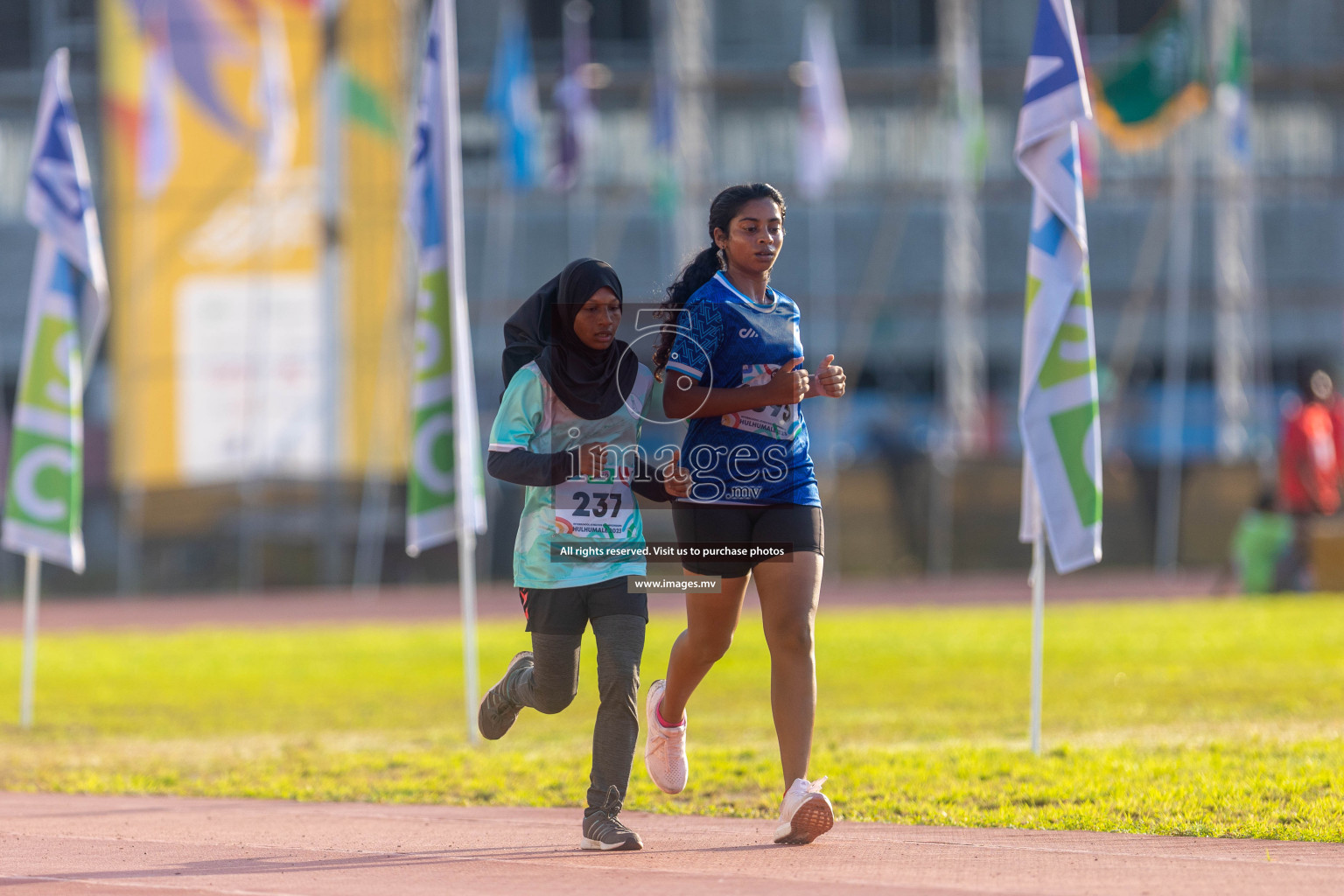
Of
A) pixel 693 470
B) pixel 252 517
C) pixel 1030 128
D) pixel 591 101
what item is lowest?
pixel 252 517

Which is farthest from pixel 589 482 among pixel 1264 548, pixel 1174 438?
pixel 1174 438

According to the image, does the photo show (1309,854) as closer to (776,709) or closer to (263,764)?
(776,709)

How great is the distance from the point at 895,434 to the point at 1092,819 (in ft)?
66.7

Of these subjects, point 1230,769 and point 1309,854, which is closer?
point 1309,854

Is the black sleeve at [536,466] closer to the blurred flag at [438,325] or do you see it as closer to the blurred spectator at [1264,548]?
the blurred flag at [438,325]

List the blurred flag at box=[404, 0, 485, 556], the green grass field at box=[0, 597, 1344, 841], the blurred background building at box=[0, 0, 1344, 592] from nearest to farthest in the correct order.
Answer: the green grass field at box=[0, 597, 1344, 841] → the blurred flag at box=[404, 0, 485, 556] → the blurred background building at box=[0, 0, 1344, 592]

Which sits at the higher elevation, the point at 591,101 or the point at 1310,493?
the point at 591,101

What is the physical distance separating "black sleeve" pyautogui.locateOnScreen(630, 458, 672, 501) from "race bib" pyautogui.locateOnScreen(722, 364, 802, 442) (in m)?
0.30

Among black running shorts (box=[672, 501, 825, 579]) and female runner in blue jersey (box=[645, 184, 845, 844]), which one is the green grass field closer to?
female runner in blue jersey (box=[645, 184, 845, 844])

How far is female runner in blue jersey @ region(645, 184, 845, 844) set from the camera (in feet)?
19.5

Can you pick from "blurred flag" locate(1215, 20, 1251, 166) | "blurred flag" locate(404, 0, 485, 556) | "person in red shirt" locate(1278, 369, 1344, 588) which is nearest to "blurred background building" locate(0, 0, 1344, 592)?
"blurred flag" locate(1215, 20, 1251, 166)

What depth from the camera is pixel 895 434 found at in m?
26.7

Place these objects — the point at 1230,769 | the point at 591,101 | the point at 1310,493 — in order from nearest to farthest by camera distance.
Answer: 1. the point at 1230,769
2. the point at 1310,493
3. the point at 591,101

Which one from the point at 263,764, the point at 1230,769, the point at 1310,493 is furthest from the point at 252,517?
the point at 1230,769
